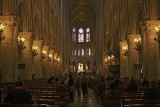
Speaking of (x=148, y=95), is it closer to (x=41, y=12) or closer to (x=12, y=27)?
(x=12, y=27)

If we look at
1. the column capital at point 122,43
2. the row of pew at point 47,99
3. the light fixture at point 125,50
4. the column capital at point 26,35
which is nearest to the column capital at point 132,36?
the light fixture at point 125,50

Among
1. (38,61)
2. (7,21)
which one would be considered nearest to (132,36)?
(38,61)

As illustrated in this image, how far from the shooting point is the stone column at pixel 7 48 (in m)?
13.6

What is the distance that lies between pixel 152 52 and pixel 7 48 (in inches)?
393

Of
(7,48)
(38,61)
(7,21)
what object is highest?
(7,21)

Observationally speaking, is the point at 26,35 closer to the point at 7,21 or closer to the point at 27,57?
the point at 27,57

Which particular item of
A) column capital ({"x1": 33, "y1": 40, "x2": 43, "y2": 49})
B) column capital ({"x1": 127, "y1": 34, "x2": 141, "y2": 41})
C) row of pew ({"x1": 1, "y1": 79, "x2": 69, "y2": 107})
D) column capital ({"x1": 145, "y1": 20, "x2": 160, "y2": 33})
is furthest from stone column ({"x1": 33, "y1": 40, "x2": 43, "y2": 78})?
row of pew ({"x1": 1, "y1": 79, "x2": 69, "y2": 107})

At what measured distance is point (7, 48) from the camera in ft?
45.5

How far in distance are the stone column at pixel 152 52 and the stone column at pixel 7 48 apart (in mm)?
9270

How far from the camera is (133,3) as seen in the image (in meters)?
18.4

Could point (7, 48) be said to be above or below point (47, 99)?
above

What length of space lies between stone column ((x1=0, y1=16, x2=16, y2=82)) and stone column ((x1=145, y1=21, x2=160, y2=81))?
927 cm

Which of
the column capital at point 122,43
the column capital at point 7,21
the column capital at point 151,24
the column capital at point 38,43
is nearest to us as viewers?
the column capital at point 7,21

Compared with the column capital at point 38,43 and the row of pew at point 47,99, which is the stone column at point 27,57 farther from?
the row of pew at point 47,99
